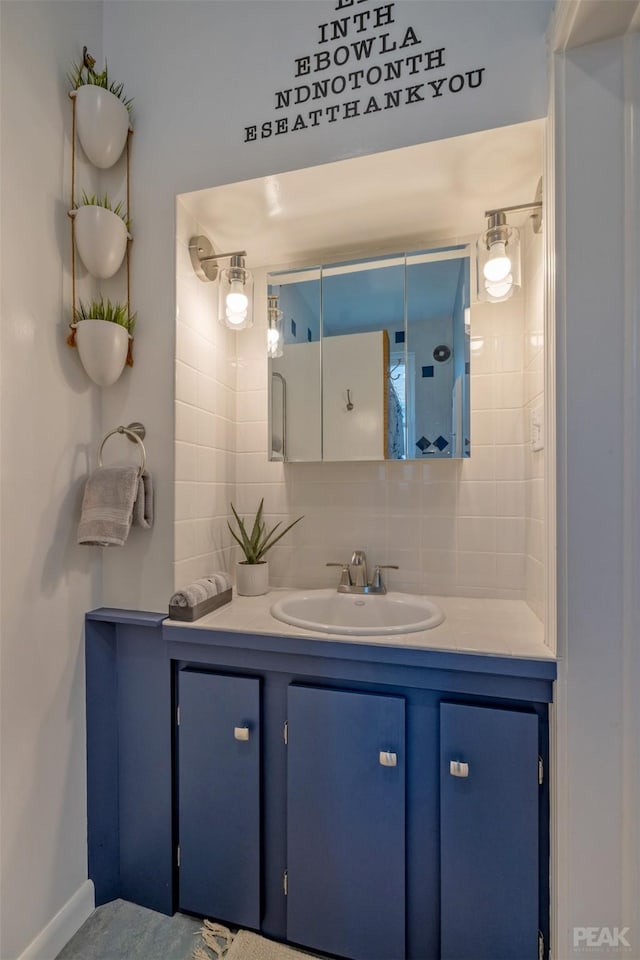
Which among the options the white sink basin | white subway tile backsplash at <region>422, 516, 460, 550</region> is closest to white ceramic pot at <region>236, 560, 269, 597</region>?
the white sink basin

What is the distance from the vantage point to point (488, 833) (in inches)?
37.8

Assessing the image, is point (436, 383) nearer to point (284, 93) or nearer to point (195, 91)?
point (284, 93)

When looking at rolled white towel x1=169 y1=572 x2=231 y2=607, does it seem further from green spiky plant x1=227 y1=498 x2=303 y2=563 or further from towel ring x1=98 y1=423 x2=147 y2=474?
towel ring x1=98 y1=423 x2=147 y2=474

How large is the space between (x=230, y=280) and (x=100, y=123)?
50 centimetres

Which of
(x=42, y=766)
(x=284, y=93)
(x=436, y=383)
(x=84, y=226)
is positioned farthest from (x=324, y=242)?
(x=42, y=766)

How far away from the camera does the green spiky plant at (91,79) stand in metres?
1.19

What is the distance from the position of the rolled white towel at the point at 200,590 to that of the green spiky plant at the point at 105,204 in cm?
106

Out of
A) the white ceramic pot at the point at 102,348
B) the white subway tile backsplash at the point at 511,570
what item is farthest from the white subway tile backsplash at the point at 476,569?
the white ceramic pot at the point at 102,348

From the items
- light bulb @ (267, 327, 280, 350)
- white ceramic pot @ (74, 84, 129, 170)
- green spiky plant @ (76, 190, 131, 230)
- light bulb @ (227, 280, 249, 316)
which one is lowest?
light bulb @ (267, 327, 280, 350)

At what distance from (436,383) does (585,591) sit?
774mm

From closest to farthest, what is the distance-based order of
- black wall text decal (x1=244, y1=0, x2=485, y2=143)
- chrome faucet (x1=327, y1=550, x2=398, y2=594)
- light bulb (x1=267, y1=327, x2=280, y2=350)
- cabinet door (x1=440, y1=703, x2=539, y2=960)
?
cabinet door (x1=440, y1=703, x2=539, y2=960), black wall text decal (x1=244, y1=0, x2=485, y2=143), chrome faucet (x1=327, y1=550, x2=398, y2=594), light bulb (x1=267, y1=327, x2=280, y2=350)

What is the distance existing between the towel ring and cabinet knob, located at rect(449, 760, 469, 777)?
107 centimetres

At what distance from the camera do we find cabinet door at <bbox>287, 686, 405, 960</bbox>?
3.34ft

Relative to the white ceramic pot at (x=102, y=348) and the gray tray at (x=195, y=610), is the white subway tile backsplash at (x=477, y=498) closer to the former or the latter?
the gray tray at (x=195, y=610)
